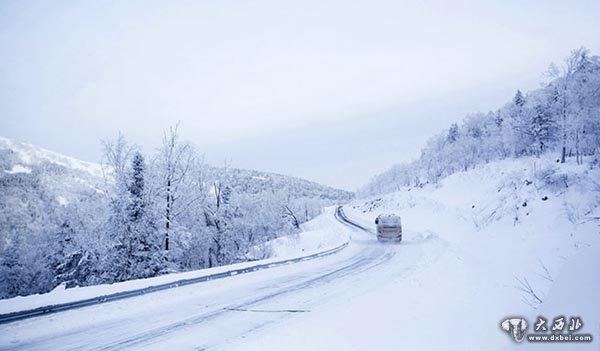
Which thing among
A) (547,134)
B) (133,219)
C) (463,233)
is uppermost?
(547,134)

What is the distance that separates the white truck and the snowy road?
36.1ft

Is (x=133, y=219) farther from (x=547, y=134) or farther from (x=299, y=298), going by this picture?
(x=547, y=134)

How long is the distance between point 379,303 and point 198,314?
15.9 ft

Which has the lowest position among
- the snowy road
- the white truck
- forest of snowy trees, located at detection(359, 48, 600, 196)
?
the white truck

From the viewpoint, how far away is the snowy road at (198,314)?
691 cm

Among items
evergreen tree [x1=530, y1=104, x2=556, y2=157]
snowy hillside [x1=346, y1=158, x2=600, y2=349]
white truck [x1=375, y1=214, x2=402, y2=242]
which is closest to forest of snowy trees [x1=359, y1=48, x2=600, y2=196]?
evergreen tree [x1=530, y1=104, x2=556, y2=157]

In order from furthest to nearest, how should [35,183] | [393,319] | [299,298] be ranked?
1. [35,183]
2. [299,298]
3. [393,319]

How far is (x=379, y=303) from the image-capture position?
930 centimetres

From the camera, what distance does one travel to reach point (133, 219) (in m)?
24.5

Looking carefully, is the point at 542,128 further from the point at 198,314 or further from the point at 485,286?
the point at 198,314

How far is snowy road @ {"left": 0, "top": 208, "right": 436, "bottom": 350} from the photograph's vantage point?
691 cm

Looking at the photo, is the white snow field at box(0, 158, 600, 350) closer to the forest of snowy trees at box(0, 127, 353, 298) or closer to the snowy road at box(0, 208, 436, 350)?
the snowy road at box(0, 208, 436, 350)

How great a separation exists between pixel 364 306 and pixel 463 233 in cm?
1841

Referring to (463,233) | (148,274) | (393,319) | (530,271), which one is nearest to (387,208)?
(463,233)
